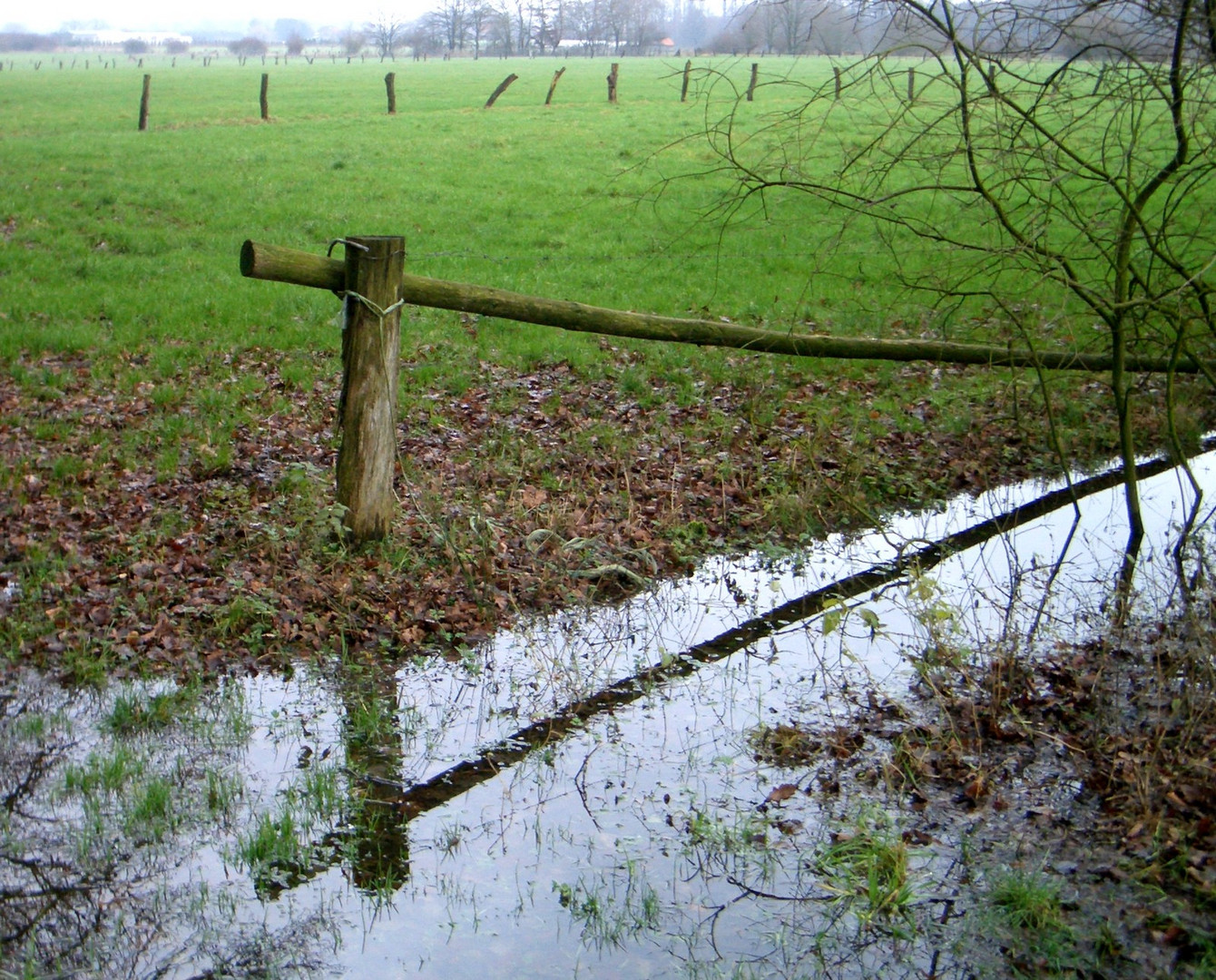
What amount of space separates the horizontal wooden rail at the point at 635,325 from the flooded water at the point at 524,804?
2014 mm

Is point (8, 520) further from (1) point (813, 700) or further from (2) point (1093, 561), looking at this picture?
(2) point (1093, 561)

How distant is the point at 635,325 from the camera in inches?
306

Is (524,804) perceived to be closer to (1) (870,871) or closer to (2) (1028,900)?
(1) (870,871)

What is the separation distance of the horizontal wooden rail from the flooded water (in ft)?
6.61

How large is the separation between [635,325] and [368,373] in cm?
209

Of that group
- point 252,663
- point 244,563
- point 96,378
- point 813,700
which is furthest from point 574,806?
point 96,378

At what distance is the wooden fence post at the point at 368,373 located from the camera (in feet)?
21.5

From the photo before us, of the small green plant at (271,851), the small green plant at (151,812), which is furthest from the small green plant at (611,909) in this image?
the small green plant at (151,812)

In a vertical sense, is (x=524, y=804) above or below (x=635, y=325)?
below

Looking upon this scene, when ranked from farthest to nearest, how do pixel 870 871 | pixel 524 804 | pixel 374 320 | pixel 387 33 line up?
1. pixel 387 33
2. pixel 374 320
3. pixel 524 804
4. pixel 870 871

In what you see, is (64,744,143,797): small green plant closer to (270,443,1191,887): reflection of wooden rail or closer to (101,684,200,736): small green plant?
(101,684,200,736): small green plant

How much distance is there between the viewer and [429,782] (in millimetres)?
4805

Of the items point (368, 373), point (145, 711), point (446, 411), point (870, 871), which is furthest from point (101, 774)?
point (446, 411)

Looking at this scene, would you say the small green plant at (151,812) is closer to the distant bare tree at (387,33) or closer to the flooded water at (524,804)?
the flooded water at (524,804)
